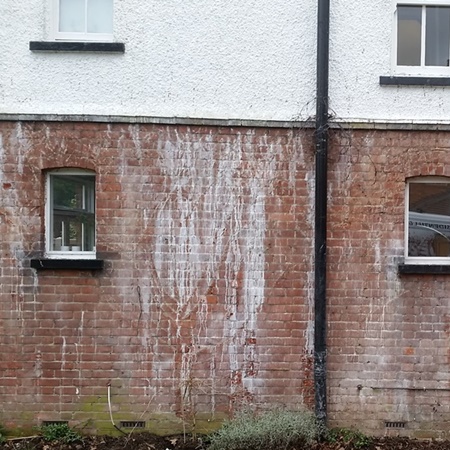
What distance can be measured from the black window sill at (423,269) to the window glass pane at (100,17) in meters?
4.38

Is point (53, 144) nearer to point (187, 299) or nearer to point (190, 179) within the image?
point (190, 179)

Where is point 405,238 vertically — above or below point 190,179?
below

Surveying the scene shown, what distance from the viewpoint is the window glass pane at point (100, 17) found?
601 centimetres

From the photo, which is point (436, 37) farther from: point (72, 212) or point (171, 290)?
point (72, 212)

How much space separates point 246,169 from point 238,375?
2357 millimetres

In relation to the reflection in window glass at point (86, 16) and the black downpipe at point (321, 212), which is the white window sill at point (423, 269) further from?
the reflection in window glass at point (86, 16)

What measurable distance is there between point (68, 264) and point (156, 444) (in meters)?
2.22

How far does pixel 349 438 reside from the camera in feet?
19.1

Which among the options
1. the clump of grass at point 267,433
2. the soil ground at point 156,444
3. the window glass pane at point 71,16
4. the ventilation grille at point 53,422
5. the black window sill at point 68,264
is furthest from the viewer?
the window glass pane at point 71,16

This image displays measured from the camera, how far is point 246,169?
5898 mm

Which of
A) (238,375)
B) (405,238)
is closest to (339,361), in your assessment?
(238,375)

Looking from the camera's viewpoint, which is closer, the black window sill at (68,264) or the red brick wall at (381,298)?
the black window sill at (68,264)

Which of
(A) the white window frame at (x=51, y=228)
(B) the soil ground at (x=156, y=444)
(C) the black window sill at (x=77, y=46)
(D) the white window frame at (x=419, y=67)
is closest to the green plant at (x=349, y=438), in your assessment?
(B) the soil ground at (x=156, y=444)

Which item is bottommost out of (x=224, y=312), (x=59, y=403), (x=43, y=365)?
(x=59, y=403)
